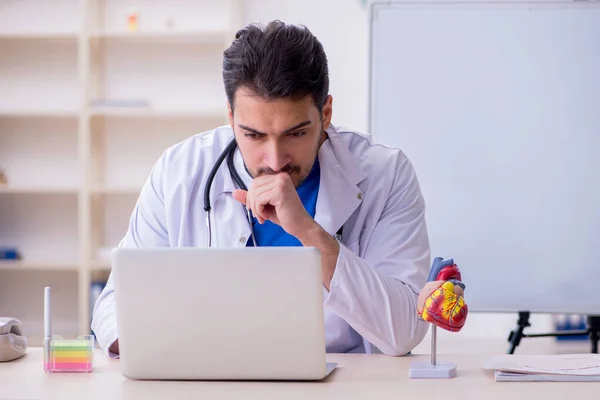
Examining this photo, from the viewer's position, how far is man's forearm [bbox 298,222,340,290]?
1.55 m

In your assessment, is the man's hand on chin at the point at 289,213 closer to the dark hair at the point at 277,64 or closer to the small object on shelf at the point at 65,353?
the dark hair at the point at 277,64

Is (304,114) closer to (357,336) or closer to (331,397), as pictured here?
(357,336)

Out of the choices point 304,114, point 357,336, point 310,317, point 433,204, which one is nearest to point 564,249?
point 433,204

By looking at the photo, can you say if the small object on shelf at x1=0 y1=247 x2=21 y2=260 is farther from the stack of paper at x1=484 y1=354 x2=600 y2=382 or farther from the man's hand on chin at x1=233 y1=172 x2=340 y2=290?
the stack of paper at x1=484 y1=354 x2=600 y2=382

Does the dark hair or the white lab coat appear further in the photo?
the white lab coat

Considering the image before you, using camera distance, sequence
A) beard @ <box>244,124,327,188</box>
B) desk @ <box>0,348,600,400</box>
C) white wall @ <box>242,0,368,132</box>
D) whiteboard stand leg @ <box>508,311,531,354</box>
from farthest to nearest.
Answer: white wall @ <box>242,0,368,132</box>
whiteboard stand leg @ <box>508,311,531,354</box>
beard @ <box>244,124,327,188</box>
desk @ <box>0,348,600,400</box>

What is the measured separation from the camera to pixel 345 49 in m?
4.09

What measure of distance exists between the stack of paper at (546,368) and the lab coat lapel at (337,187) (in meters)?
0.49

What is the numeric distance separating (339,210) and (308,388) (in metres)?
0.63

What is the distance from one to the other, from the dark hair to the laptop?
1.68ft

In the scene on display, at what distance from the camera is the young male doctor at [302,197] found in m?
1.57

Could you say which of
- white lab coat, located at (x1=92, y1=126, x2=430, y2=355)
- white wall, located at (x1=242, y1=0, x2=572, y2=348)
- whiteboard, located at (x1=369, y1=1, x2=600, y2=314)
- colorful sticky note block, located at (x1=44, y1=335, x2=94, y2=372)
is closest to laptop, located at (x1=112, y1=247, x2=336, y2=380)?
colorful sticky note block, located at (x1=44, y1=335, x2=94, y2=372)

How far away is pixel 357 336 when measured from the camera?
5.95 ft

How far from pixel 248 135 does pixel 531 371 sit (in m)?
0.71
